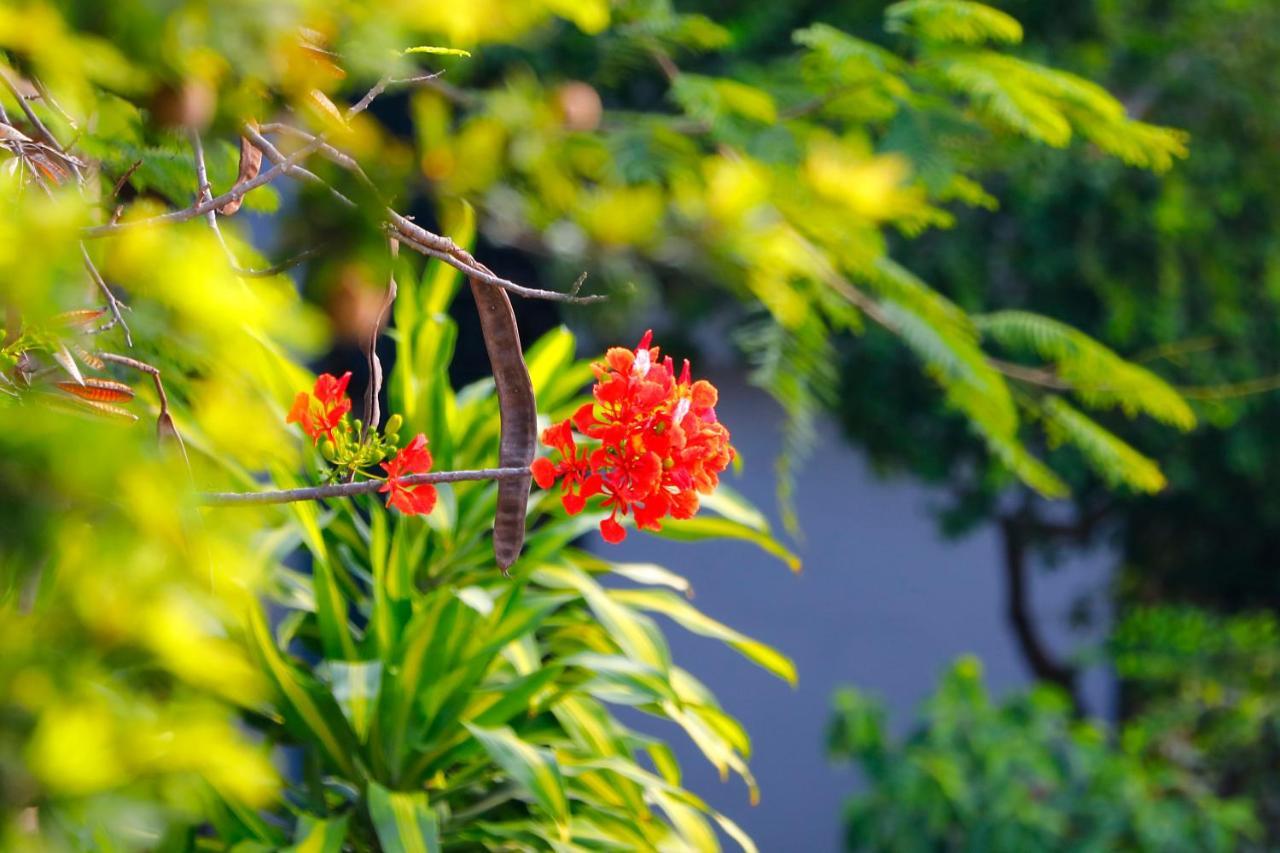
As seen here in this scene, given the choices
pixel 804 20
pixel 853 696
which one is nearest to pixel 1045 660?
pixel 853 696

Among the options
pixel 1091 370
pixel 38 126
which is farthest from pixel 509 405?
pixel 1091 370

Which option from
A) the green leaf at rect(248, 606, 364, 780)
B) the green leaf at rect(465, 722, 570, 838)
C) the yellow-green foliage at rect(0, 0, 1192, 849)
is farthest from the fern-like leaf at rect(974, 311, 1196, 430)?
the green leaf at rect(248, 606, 364, 780)

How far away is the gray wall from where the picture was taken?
570 centimetres

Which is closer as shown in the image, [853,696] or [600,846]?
[600,846]

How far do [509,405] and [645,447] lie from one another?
0.14 metres

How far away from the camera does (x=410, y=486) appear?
3.99 feet

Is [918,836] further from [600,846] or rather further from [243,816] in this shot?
[243,816]

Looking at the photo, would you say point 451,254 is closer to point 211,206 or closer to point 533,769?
point 211,206

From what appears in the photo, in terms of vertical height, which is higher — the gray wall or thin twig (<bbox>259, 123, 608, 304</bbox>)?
the gray wall

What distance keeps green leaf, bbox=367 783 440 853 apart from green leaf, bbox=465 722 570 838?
0.37 feet

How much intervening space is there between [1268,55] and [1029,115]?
236 cm

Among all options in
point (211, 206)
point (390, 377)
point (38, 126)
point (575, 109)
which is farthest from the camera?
point (575, 109)

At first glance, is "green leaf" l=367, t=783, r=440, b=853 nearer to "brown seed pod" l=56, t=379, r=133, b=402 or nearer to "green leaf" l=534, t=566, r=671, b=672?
"green leaf" l=534, t=566, r=671, b=672

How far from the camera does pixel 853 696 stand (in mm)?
4352
